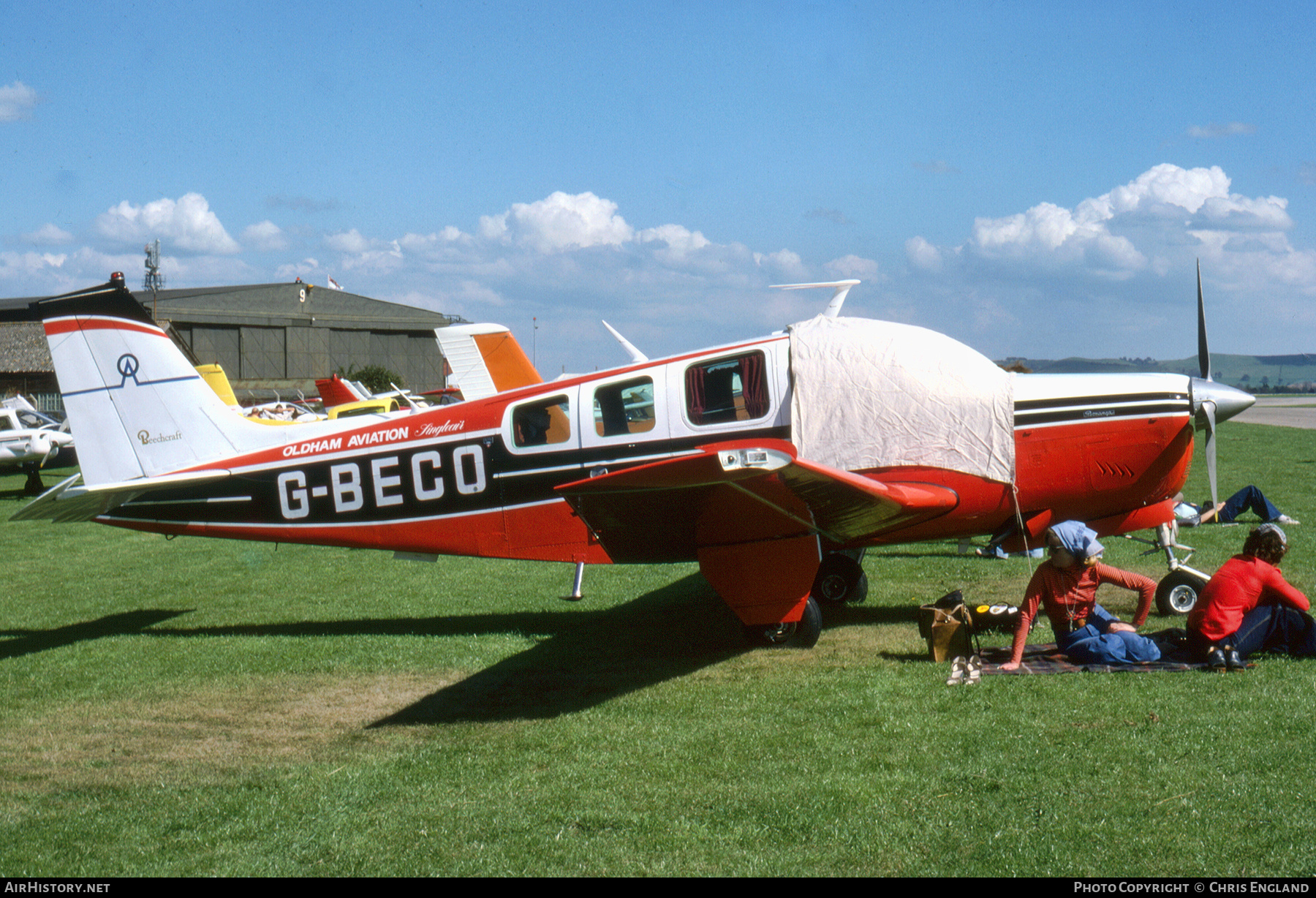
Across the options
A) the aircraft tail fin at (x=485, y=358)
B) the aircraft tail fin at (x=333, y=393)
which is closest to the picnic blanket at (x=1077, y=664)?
the aircraft tail fin at (x=485, y=358)

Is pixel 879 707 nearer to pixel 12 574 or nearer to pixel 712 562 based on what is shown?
pixel 712 562

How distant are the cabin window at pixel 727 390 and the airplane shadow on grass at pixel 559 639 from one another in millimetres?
1963

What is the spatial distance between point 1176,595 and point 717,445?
4549 millimetres

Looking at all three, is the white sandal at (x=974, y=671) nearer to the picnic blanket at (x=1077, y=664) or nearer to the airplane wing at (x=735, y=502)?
the picnic blanket at (x=1077, y=664)

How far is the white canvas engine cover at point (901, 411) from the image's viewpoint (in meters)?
7.50

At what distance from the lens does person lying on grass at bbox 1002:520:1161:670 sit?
676cm

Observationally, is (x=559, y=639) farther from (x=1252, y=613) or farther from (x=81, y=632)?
(x=1252, y=613)

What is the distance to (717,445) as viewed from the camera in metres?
6.77

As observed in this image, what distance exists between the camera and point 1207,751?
16.6ft

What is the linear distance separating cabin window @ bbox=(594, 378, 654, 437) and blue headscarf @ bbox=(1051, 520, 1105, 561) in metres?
3.24

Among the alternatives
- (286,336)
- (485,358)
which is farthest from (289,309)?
(485,358)

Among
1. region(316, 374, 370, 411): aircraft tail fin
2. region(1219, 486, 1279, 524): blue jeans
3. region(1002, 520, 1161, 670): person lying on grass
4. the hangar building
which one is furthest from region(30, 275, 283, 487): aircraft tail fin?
the hangar building

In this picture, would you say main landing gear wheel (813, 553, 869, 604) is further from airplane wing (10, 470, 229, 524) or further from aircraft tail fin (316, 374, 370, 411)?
aircraft tail fin (316, 374, 370, 411)
